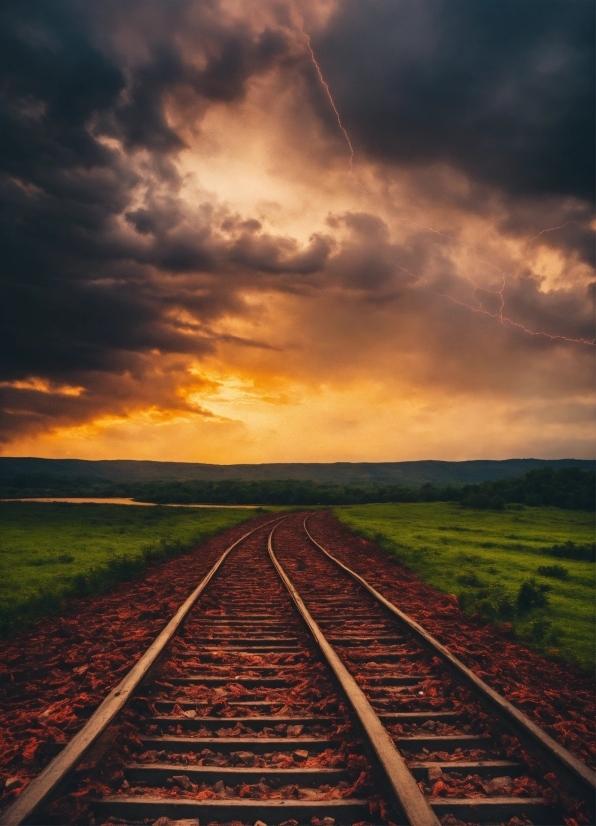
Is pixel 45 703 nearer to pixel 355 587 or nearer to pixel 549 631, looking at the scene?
pixel 355 587

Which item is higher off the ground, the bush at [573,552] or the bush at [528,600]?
the bush at [528,600]

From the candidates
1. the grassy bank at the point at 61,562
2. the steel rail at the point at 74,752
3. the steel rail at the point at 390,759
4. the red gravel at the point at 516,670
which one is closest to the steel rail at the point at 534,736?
the red gravel at the point at 516,670

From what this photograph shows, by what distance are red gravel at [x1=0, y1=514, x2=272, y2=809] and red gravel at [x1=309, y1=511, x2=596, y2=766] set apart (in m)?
4.50

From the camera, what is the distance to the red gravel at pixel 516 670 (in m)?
4.84

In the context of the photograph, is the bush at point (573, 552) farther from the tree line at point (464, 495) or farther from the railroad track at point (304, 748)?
the tree line at point (464, 495)

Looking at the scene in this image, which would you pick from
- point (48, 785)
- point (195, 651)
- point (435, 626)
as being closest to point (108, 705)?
point (48, 785)

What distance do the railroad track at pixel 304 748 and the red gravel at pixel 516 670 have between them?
0.64 metres

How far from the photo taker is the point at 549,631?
28.0 ft

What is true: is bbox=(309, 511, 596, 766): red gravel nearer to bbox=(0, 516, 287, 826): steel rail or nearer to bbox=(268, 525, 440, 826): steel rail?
bbox=(268, 525, 440, 826): steel rail

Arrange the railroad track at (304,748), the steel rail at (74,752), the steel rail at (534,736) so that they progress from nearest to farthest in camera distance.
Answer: the steel rail at (74,752)
the railroad track at (304,748)
the steel rail at (534,736)

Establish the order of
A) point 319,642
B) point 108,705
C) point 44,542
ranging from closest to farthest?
1. point 108,705
2. point 319,642
3. point 44,542

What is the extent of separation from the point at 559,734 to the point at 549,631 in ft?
15.0

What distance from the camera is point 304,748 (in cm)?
409

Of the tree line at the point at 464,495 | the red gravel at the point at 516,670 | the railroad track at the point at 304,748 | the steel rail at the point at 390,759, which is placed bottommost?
the tree line at the point at 464,495
